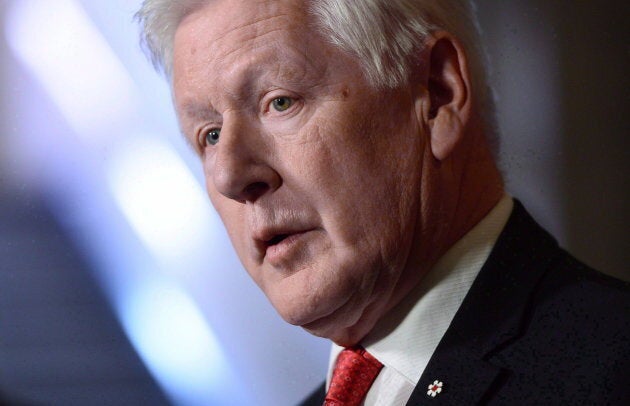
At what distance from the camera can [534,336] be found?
3.84 feet

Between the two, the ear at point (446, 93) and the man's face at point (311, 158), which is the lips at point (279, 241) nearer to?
the man's face at point (311, 158)

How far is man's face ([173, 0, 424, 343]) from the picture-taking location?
1.19 meters

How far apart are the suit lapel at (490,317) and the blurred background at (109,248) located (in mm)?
383

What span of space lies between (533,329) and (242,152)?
1.70 feet

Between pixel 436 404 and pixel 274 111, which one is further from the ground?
pixel 274 111

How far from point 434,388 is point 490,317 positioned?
15 centimetres

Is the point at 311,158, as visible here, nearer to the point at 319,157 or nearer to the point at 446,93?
the point at 319,157

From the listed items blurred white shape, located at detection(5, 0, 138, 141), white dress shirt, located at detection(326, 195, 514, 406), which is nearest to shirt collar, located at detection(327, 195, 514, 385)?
white dress shirt, located at detection(326, 195, 514, 406)

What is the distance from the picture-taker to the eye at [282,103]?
47.6 inches

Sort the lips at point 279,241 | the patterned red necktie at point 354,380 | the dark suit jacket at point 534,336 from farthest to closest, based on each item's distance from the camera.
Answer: the patterned red necktie at point 354,380 → the lips at point 279,241 → the dark suit jacket at point 534,336

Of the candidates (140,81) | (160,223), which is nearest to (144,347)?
(160,223)

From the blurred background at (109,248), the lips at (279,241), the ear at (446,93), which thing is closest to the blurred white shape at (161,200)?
the blurred background at (109,248)

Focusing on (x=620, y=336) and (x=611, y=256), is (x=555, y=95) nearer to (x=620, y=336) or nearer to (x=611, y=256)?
(x=611, y=256)

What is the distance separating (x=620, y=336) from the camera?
1125 millimetres
